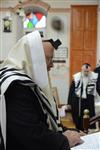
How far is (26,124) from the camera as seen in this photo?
75.6 inches

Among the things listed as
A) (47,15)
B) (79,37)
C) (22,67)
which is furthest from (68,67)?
(22,67)

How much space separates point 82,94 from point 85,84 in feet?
0.74

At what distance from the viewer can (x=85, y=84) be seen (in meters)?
7.66

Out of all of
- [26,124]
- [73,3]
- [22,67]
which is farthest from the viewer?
[73,3]

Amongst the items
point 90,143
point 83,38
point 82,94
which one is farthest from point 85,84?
point 90,143

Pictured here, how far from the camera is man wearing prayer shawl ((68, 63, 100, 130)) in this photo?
7.57 m

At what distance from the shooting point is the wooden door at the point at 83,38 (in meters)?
11.4

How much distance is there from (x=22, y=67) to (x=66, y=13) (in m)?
Result: 9.41

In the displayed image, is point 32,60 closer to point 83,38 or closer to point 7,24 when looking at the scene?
point 83,38

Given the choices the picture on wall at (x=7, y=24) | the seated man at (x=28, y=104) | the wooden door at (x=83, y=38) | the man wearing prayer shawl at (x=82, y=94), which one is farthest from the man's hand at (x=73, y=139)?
the picture on wall at (x=7, y=24)

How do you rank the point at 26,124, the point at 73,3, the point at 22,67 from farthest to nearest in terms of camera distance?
the point at 73,3
the point at 22,67
the point at 26,124

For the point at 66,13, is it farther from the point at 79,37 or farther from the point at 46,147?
the point at 46,147

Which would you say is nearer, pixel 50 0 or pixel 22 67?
pixel 22 67

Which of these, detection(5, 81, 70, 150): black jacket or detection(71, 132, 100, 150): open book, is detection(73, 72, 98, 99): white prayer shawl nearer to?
detection(71, 132, 100, 150): open book
